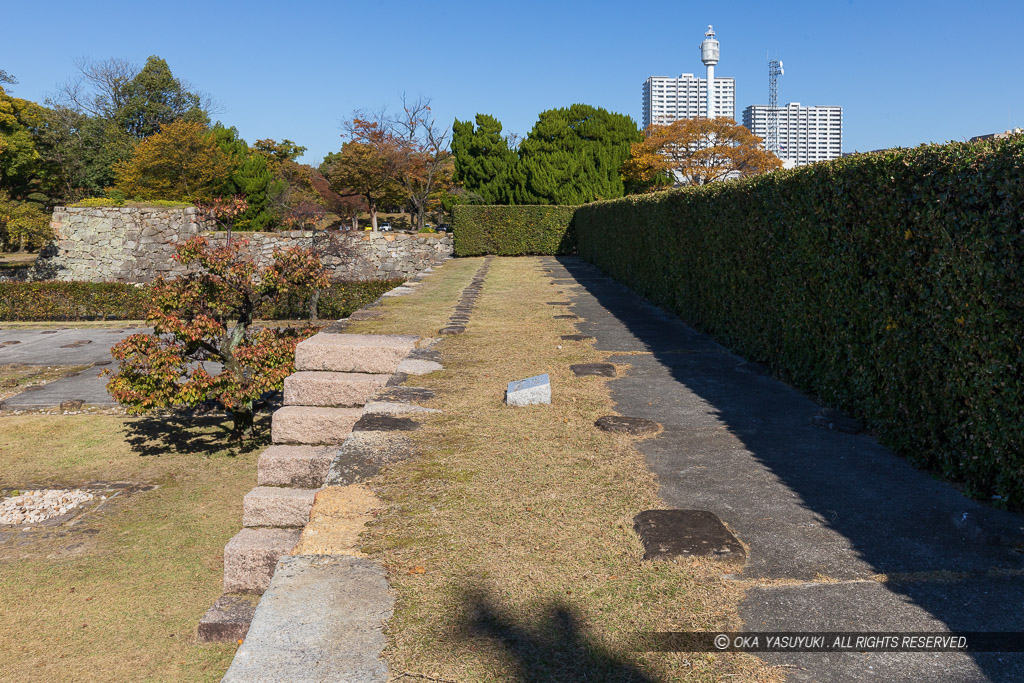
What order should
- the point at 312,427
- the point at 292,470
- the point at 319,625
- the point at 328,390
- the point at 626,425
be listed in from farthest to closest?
1. the point at 328,390
2. the point at 312,427
3. the point at 292,470
4. the point at 626,425
5. the point at 319,625

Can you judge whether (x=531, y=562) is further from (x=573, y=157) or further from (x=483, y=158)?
(x=483, y=158)

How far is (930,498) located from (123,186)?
44189mm

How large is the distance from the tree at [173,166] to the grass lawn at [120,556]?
33083mm

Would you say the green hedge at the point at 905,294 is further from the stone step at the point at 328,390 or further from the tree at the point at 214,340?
the tree at the point at 214,340

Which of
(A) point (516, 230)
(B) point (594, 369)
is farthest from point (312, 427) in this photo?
(A) point (516, 230)

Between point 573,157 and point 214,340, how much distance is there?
36996 millimetres

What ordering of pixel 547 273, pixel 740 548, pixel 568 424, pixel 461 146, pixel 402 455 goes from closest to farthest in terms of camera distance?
pixel 740 548 < pixel 402 455 < pixel 568 424 < pixel 547 273 < pixel 461 146

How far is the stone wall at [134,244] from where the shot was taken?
91.0 ft

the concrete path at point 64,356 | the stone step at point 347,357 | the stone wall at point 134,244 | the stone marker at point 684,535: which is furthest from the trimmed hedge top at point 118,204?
the stone marker at point 684,535

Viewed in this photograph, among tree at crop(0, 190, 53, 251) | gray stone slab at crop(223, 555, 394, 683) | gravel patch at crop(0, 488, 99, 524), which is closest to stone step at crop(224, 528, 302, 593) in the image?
gray stone slab at crop(223, 555, 394, 683)

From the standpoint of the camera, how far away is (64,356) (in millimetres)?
15242

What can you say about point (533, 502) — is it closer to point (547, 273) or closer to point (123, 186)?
point (547, 273)

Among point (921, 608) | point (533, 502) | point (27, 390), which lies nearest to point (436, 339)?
point (533, 502)

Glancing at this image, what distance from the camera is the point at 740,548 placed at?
304 cm
